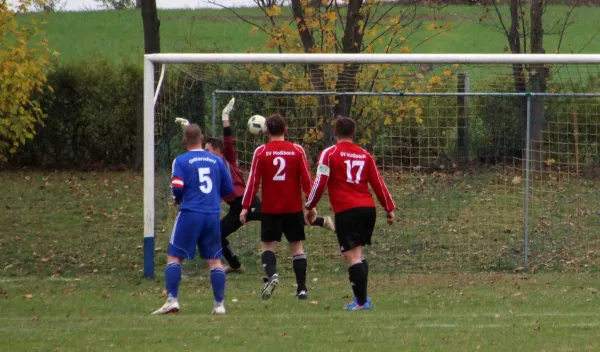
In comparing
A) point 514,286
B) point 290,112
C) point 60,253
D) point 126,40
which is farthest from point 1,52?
point 126,40

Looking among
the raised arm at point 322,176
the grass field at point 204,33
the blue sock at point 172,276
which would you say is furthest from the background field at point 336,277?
the grass field at point 204,33

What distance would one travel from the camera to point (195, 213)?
8.93 meters

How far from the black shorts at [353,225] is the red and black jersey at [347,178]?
0.05 metres

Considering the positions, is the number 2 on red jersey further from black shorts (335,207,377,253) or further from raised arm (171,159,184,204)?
raised arm (171,159,184,204)

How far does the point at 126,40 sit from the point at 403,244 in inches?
Answer: 1043

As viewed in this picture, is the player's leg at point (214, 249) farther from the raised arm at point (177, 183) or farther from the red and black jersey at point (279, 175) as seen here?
the red and black jersey at point (279, 175)

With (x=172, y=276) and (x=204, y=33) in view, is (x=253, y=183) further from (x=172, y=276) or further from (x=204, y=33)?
(x=204, y=33)

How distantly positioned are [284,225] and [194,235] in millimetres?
1385

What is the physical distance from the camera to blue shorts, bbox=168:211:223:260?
892cm

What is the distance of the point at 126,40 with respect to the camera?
3850cm

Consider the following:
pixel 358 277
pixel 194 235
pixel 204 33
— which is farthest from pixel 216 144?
pixel 204 33

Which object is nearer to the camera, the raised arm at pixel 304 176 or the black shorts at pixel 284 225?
the raised arm at pixel 304 176

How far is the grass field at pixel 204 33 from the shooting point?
116 ft

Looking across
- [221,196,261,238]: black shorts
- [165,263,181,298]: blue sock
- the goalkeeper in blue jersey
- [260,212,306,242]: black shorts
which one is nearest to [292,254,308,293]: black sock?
[260,212,306,242]: black shorts
